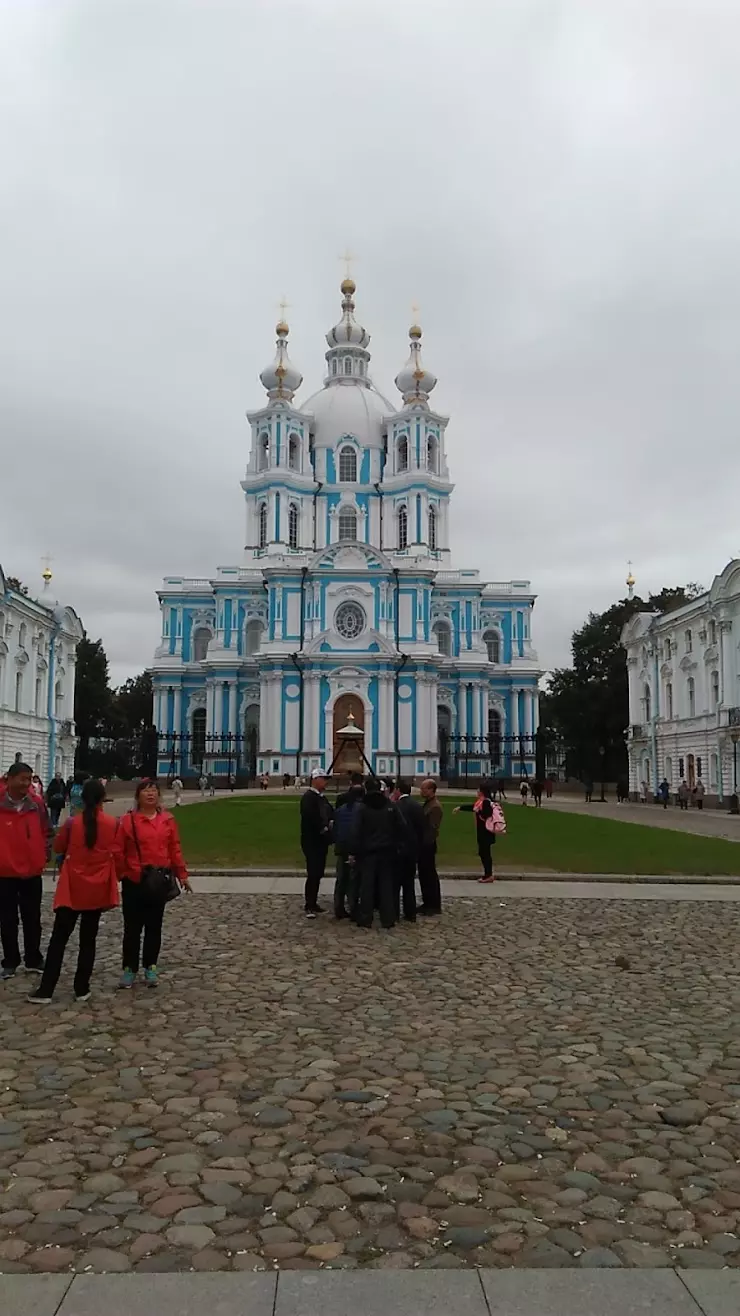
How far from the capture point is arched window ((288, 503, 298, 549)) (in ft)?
223

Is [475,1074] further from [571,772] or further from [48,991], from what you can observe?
[571,772]

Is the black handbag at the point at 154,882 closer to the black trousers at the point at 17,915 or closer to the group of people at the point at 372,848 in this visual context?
the black trousers at the point at 17,915

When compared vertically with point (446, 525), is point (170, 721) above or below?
below

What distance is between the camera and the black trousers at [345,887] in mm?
11973

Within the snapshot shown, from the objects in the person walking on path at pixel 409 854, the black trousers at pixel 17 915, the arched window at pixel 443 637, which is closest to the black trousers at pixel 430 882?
the person walking on path at pixel 409 854

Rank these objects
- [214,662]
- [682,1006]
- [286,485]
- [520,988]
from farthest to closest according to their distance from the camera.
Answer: [286,485], [214,662], [520,988], [682,1006]

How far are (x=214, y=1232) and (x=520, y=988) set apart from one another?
4.81 metres

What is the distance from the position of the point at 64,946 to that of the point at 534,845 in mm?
14726

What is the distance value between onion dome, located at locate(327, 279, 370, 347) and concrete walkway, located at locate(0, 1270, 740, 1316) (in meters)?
74.8

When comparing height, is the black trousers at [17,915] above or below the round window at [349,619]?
below

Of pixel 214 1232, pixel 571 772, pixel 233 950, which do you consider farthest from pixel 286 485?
pixel 214 1232

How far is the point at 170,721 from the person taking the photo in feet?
218

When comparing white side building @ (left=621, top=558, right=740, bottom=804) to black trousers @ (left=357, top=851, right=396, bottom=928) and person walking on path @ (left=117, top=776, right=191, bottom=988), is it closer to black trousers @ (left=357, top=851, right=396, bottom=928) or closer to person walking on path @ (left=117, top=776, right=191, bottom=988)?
black trousers @ (left=357, top=851, right=396, bottom=928)

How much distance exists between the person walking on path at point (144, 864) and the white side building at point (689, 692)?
120 ft
